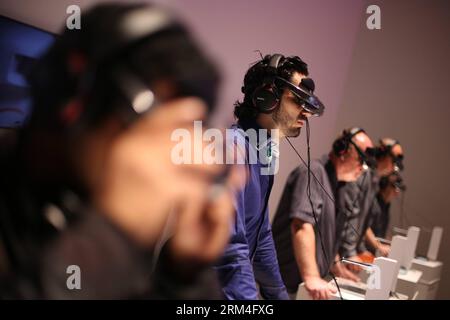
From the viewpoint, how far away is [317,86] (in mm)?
1215

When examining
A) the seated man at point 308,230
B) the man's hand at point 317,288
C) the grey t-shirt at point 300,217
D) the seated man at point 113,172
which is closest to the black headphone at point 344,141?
the seated man at point 308,230

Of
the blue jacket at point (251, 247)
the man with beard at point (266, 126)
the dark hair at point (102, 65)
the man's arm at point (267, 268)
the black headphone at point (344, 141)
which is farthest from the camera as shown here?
the black headphone at point (344, 141)

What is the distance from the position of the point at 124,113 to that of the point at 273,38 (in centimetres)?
73

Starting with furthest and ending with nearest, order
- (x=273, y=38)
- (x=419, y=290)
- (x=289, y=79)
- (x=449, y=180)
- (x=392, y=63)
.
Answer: (x=419, y=290) < (x=449, y=180) < (x=392, y=63) < (x=273, y=38) < (x=289, y=79)

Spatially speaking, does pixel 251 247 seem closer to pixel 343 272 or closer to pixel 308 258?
pixel 308 258

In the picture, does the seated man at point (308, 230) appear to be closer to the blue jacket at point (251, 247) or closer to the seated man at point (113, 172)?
the blue jacket at point (251, 247)

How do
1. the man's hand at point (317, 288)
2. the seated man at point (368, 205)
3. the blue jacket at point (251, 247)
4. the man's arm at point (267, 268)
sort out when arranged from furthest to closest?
the seated man at point (368, 205) < the man's hand at point (317, 288) < the man's arm at point (267, 268) < the blue jacket at point (251, 247)

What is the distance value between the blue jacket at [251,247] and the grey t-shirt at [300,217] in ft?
0.62

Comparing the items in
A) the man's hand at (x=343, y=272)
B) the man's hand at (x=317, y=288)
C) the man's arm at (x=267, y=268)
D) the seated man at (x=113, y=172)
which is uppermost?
the seated man at (x=113, y=172)

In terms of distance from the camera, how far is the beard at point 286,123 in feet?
3.35

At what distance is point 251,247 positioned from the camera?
3.38 ft

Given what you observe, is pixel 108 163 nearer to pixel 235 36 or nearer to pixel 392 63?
pixel 235 36

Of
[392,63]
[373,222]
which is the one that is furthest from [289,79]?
[373,222]

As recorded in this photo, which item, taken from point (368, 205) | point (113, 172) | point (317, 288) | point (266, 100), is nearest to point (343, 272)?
point (317, 288)
